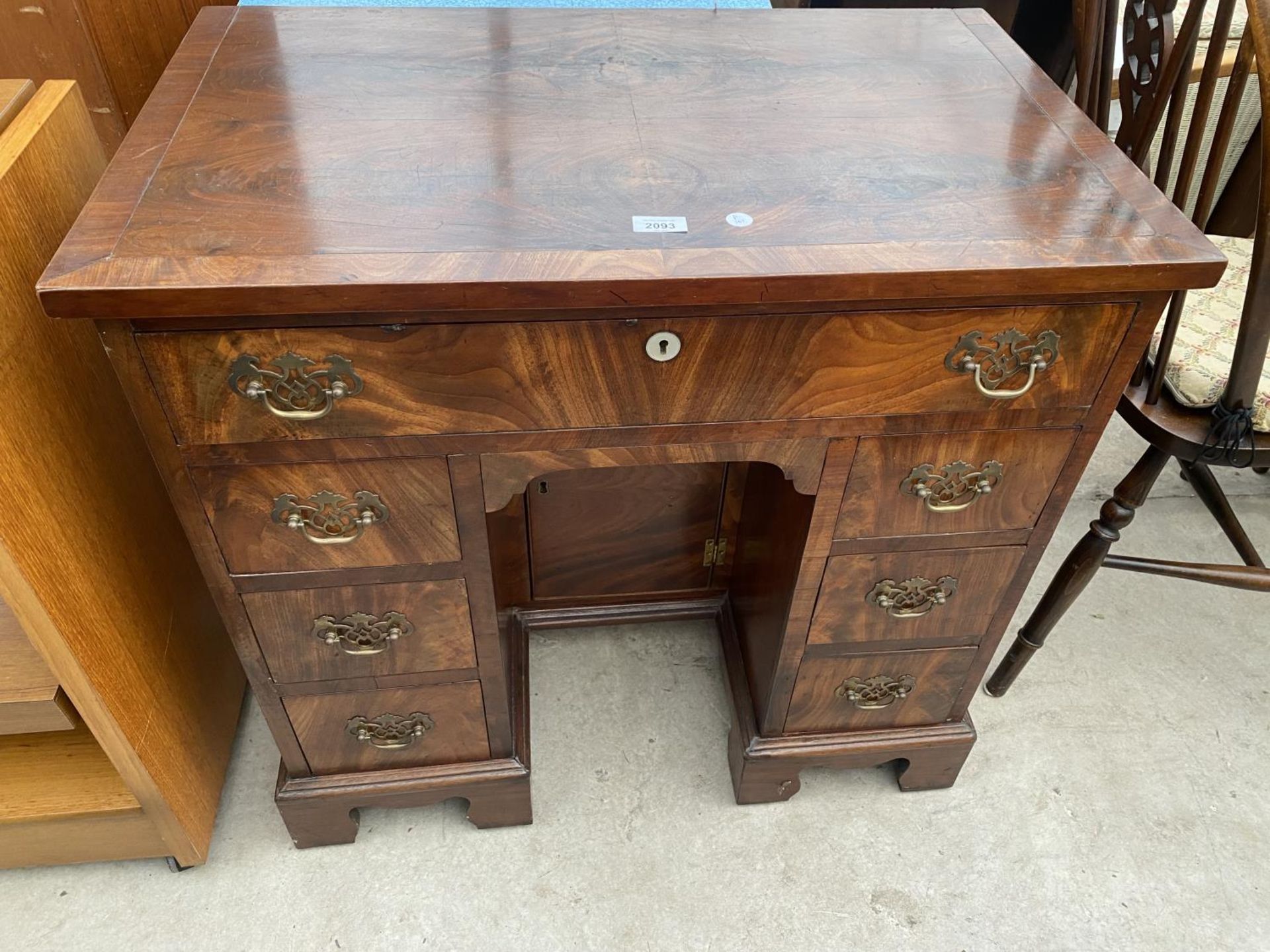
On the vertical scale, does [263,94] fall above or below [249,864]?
above

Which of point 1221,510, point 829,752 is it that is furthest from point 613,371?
point 1221,510

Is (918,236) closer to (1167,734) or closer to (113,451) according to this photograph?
(113,451)

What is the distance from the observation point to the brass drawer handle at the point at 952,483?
0.88m

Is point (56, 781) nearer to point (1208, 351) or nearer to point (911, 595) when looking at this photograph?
point (911, 595)

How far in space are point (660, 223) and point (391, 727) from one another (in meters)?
0.65

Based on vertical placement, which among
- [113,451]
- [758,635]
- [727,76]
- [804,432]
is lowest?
[758,635]

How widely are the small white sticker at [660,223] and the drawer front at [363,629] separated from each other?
393 millimetres

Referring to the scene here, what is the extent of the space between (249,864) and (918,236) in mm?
1047

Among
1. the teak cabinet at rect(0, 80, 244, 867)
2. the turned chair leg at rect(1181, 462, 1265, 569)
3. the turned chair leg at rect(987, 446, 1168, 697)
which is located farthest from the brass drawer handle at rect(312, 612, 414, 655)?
the turned chair leg at rect(1181, 462, 1265, 569)

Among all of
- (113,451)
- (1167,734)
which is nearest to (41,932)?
(113,451)

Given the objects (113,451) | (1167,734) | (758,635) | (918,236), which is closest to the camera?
(918,236)

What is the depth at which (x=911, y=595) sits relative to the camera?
100cm

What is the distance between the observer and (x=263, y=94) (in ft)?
2.86

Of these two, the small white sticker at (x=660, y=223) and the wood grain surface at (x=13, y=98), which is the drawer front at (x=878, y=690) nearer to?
the small white sticker at (x=660, y=223)
